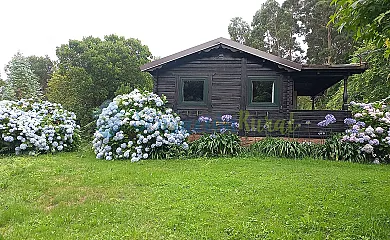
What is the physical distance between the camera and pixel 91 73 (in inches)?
656

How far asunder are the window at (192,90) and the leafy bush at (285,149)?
3.04 meters

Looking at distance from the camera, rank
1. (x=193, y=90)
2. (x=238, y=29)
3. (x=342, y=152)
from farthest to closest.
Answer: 1. (x=238, y=29)
2. (x=193, y=90)
3. (x=342, y=152)

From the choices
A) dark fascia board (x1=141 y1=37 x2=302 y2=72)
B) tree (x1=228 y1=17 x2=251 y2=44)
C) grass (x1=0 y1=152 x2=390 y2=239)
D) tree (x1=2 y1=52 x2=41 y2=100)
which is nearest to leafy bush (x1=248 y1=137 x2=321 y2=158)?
grass (x1=0 y1=152 x2=390 y2=239)

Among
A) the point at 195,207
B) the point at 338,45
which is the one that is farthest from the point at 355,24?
the point at 338,45

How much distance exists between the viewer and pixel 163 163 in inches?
295

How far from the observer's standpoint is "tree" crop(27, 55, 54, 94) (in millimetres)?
30078

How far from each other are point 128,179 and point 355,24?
4460 millimetres

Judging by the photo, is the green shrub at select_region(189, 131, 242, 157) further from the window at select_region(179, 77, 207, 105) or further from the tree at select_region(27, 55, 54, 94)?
the tree at select_region(27, 55, 54, 94)

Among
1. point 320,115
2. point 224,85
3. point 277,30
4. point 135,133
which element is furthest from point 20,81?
point 277,30

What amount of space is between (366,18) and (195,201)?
317 cm

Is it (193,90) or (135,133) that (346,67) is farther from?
(135,133)

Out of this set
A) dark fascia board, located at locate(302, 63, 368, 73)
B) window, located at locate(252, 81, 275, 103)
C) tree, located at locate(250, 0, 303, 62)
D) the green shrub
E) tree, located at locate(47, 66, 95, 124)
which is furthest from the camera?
tree, located at locate(250, 0, 303, 62)

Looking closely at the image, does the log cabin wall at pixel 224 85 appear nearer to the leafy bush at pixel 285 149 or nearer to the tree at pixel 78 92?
the leafy bush at pixel 285 149

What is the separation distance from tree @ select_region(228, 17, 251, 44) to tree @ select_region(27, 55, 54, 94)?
19050 millimetres
